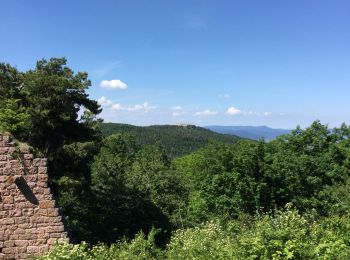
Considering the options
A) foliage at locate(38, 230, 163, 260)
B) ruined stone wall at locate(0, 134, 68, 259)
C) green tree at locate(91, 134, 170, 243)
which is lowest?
green tree at locate(91, 134, 170, 243)

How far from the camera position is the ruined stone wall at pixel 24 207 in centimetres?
743

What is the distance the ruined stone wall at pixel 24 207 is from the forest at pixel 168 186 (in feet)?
2.64

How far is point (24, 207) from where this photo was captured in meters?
7.48

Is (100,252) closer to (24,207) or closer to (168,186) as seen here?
(24,207)

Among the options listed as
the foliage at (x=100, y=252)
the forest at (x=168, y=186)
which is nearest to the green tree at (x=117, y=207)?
the forest at (x=168, y=186)

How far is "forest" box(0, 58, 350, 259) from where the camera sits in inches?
362

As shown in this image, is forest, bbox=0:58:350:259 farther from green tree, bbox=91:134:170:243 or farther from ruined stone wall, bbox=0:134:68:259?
ruined stone wall, bbox=0:134:68:259


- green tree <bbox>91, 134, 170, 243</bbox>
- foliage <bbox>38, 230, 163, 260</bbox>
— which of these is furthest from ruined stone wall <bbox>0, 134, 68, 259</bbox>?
green tree <bbox>91, 134, 170, 243</bbox>

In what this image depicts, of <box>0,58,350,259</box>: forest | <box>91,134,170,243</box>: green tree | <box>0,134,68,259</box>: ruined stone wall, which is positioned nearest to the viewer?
<box>0,134,68,259</box>: ruined stone wall

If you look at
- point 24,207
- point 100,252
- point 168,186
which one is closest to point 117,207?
point 168,186

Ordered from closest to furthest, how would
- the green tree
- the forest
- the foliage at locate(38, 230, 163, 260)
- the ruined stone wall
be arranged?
1. the foliage at locate(38, 230, 163, 260)
2. the ruined stone wall
3. the forest
4. the green tree

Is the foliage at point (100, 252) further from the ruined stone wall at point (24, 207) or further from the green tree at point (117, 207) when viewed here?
the green tree at point (117, 207)

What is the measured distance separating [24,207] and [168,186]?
1905cm

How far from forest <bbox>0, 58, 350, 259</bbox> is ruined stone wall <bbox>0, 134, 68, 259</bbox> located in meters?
0.81
